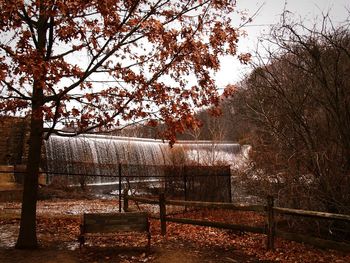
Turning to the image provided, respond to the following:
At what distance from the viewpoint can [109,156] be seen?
2864 cm

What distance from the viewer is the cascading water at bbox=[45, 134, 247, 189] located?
2430 centimetres

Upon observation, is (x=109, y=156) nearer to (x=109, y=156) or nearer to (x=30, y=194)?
(x=109, y=156)

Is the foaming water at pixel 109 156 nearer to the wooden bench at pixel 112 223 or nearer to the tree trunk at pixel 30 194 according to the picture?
the wooden bench at pixel 112 223

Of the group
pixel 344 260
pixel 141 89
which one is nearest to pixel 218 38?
pixel 141 89

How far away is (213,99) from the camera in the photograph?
28.0ft

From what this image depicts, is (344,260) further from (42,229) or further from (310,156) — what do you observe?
(42,229)

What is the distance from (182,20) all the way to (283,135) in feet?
14.8

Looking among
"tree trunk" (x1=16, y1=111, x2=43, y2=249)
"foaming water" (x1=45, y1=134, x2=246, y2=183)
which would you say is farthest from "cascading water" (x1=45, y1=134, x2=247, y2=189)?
"tree trunk" (x1=16, y1=111, x2=43, y2=249)

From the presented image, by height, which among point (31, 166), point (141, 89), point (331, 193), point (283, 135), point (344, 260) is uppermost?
point (141, 89)

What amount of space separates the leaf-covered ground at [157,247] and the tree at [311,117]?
145 centimetres

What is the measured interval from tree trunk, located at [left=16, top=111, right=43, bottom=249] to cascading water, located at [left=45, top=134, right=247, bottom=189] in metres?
12.7

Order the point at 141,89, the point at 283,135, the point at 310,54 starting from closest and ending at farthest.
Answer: the point at 141,89 → the point at 310,54 → the point at 283,135

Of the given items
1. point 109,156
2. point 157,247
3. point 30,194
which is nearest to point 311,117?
point 157,247

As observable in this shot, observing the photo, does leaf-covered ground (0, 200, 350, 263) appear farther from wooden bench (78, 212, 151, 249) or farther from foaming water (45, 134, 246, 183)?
A: foaming water (45, 134, 246, 183)
